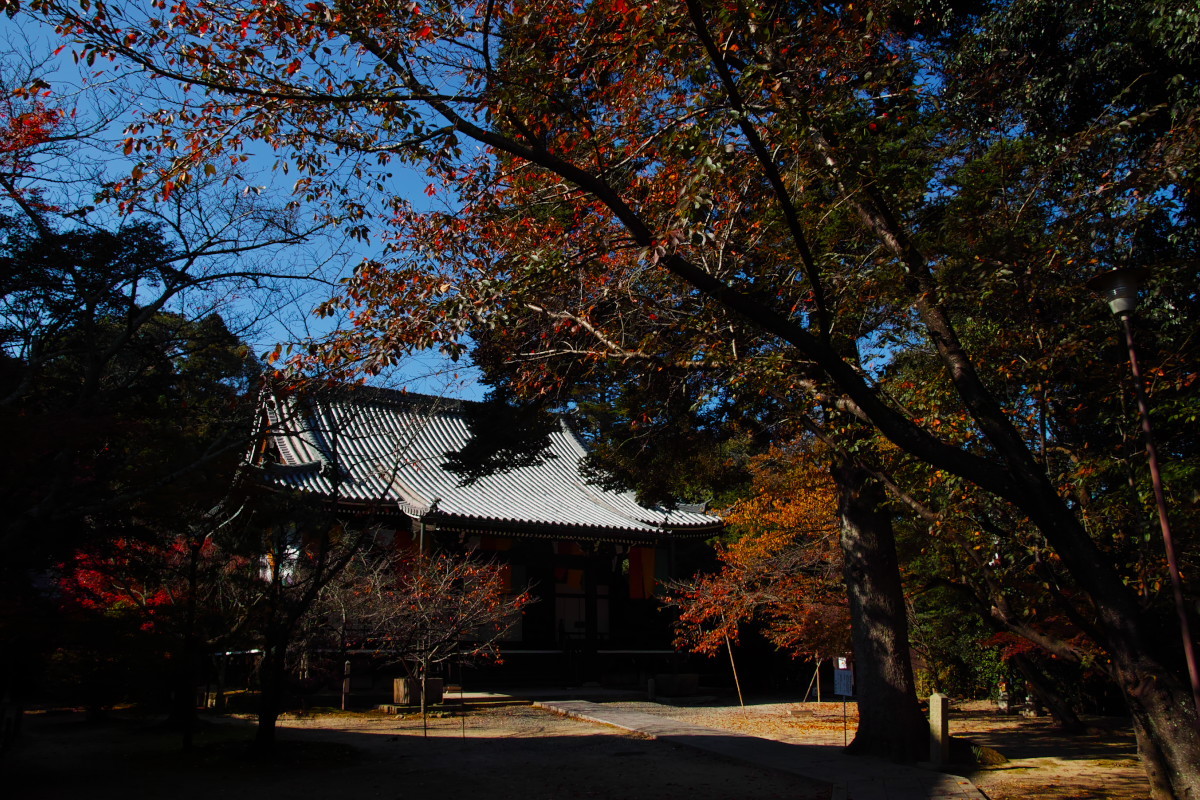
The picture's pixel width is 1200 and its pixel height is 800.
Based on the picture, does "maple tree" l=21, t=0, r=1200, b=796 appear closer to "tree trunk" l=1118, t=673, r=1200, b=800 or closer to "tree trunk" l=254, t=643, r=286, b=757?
"tree trunk" l=1118, t=673, r=1200, b=800

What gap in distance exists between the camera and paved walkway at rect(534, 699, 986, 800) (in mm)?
7078

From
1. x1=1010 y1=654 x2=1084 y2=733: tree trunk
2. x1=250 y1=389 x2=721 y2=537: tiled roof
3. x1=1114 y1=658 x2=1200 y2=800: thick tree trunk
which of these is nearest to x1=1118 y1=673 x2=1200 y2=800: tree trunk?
x1=1114 y1=658 x2=1200 y2=800: thick tree trunk

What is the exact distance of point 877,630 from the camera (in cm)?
888

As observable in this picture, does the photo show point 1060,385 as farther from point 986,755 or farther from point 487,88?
point 487,88

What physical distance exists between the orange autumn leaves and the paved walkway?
226 centimetres

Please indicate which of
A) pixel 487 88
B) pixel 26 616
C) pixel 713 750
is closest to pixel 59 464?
pixel 26 616

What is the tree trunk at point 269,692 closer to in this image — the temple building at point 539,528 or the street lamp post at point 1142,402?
the temple building at point 539,528

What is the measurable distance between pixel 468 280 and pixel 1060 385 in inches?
237

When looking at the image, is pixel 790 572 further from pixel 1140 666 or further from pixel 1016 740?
pixel 1140 666

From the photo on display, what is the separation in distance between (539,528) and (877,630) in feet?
27.7

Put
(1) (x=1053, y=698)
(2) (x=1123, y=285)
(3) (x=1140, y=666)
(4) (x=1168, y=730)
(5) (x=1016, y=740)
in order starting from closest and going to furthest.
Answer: (4) (x=1168, y=730) → (3) (x=1140, y=666) → (2) (x=1123, y=285) → (5) (x=1016, y=740) → (1) (x=1053, y=698)

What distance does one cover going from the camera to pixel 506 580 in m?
17.6

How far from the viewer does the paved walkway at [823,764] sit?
7078 millimetres

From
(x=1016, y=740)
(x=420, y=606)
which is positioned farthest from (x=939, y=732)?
(x=420, y=606)
